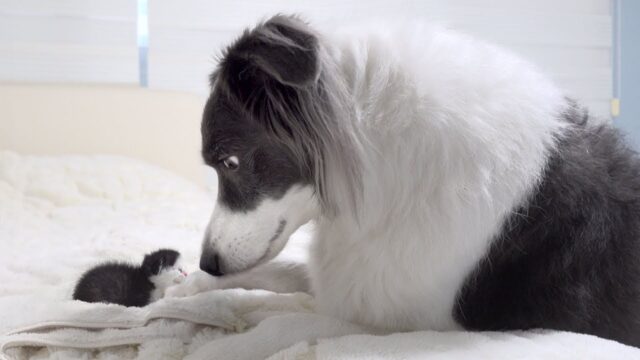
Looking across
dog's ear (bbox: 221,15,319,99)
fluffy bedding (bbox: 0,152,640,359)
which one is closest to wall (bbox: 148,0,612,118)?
fluffy bedding (bbox: 0,152,640,359)

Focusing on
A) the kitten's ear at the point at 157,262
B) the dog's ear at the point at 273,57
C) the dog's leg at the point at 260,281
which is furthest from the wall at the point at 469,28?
the dog's ear at the point at 273,57

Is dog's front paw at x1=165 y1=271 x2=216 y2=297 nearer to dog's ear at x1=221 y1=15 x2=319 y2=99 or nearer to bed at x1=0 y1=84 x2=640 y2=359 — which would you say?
bed at x1=0 y1=84 x2=640 y2=359

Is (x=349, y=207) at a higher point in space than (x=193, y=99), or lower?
higher

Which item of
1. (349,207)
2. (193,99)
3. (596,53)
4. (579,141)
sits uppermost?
(579,141)

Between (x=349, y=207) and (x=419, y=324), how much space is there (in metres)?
0.27

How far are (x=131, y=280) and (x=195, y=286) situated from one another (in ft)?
0.77

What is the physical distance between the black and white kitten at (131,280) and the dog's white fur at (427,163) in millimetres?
461

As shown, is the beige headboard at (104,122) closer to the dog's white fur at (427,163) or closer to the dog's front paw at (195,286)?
the dog's front paw at (195,286)

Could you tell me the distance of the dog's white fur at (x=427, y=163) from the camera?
1164mm

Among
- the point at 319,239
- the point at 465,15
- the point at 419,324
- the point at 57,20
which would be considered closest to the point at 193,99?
the point at 57,20

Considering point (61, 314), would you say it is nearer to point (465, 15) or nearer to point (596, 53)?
point (465, 15)

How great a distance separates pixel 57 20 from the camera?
3703 mm

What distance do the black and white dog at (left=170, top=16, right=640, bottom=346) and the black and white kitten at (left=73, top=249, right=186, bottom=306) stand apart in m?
0.44

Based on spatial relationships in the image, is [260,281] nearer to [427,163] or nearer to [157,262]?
[157,262]
